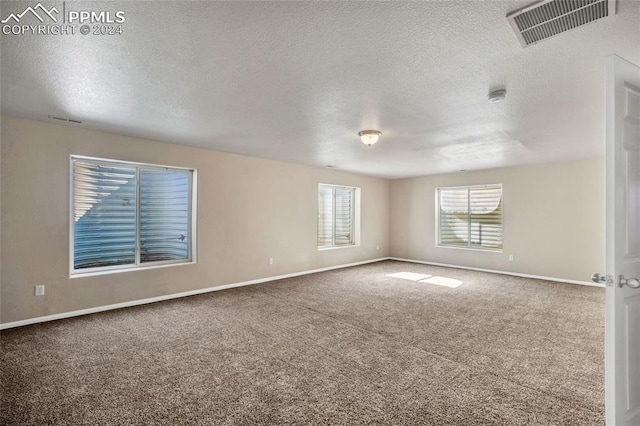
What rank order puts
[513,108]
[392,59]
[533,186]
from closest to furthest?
[392,59], [513,108], [533,186]

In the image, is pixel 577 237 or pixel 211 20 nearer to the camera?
pixel 211 20

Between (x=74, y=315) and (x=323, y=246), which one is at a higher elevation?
(x=323, y=246)

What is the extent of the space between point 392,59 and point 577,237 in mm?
5809

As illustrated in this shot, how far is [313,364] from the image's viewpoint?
2.67 meters

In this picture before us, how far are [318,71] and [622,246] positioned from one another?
2100 mm

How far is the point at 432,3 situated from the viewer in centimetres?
161

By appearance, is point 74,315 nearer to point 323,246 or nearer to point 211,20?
point 211,20

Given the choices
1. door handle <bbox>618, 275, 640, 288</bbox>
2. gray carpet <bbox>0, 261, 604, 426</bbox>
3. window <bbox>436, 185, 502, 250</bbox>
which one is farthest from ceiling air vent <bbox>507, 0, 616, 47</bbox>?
window <bbox>436, 185, 502, 250</bbox>

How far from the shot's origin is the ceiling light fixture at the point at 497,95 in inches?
105

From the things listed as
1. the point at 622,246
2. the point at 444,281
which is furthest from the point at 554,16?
the point at 444,281

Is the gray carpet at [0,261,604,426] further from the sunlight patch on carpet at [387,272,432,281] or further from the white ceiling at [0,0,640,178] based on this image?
the white ceiling at [0,0,640,178]

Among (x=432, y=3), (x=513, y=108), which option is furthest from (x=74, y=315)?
(x=513, y=108)
